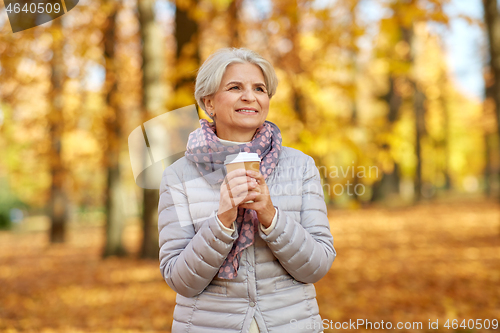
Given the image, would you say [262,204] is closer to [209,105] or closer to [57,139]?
[209,105]

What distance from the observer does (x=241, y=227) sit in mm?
1756

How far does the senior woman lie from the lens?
1.66 m

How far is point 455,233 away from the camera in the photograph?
11.1 metres

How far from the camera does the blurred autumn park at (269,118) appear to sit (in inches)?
177

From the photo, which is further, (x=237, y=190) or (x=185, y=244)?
(x=185, y=244)

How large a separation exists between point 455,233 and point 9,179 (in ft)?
89.5

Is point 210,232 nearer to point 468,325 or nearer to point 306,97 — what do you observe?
point 306,97

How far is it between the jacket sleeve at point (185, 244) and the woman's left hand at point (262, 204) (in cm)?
13

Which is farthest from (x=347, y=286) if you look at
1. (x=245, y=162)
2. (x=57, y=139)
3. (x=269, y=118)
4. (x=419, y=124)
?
(x=419, y=124)

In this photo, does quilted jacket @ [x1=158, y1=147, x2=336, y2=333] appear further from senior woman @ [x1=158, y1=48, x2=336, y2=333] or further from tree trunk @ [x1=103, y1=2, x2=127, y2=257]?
tree trunk @ [x1=103, y1=2, x2=127, y2=257]

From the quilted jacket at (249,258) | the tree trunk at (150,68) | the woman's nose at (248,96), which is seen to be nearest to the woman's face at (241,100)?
the woman's nose at (248,96)

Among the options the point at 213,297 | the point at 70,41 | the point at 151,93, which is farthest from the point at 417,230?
the point at 213,297

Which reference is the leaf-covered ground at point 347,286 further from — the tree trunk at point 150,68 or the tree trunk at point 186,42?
the tree trunk at point 186,42

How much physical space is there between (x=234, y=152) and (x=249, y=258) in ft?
1.49
